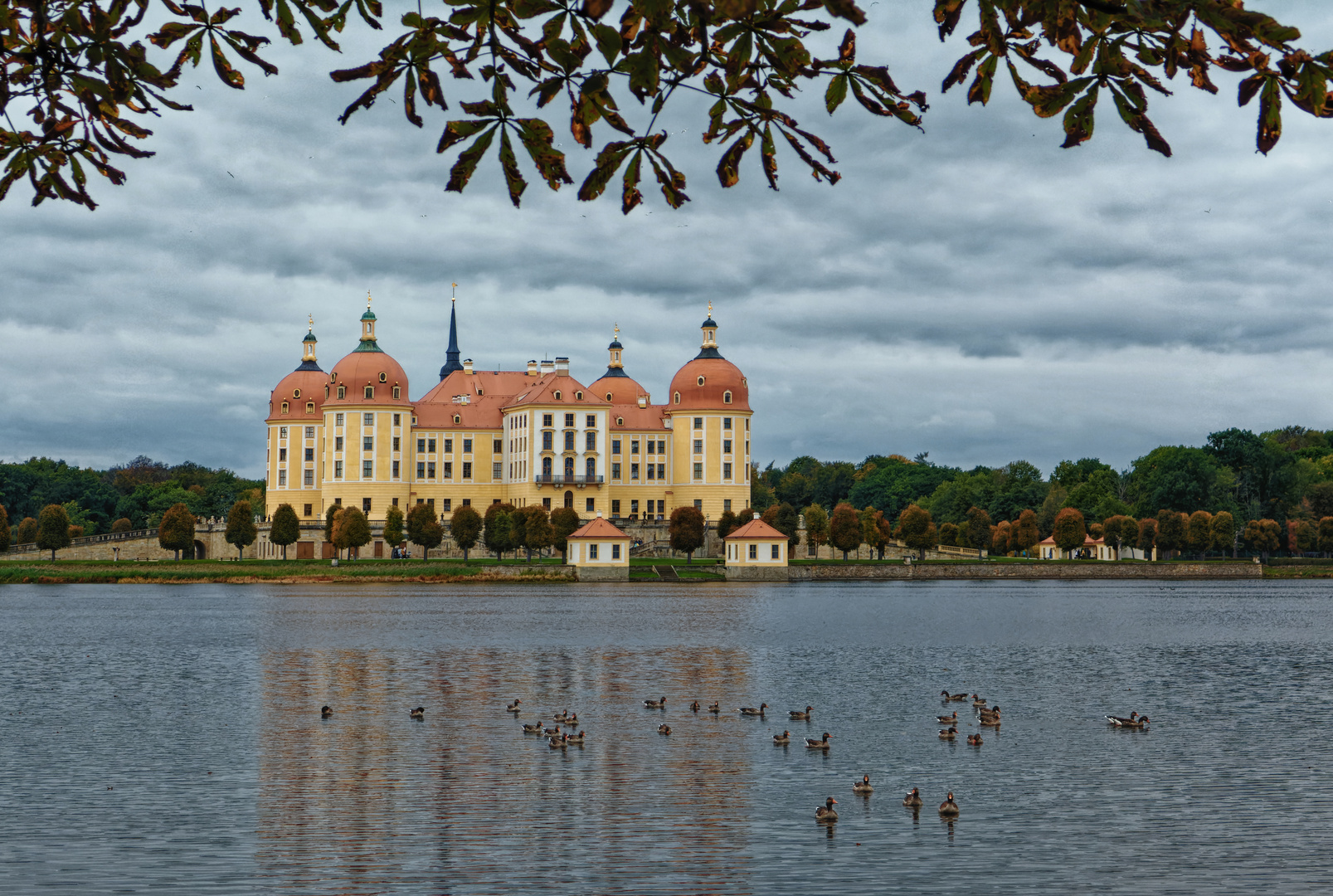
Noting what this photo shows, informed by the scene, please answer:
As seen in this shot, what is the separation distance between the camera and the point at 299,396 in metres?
119

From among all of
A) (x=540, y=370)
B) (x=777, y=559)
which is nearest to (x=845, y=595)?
(x=777, y=559)

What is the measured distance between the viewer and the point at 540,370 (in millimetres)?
123562

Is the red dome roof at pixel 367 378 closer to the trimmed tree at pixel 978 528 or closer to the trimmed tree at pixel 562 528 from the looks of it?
the trimmed tree at pixel 562 528

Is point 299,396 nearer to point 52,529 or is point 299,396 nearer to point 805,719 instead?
point 52,529

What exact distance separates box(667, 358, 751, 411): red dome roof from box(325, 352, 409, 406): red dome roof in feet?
73.3

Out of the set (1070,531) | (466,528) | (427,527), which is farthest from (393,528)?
(1070,531)

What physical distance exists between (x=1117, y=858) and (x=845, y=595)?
216ft

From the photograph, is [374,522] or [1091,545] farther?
[1091,545]

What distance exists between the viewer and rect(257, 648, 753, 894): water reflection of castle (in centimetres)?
1436

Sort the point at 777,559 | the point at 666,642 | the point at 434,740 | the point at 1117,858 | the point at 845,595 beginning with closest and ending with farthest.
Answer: the point at 1117,858 → the point at 434,740 → the point at 666,642 → the point at 845,595 → the point at 777,559

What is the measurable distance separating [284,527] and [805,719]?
8151 cm

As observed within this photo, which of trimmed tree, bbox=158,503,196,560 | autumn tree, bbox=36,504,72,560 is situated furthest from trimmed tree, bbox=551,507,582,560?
autumn tree, bbox=36,504,72,560

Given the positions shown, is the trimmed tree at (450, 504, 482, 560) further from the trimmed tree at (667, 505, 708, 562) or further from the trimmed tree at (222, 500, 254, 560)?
the trimmed tree at (222, 500, 254, 560)

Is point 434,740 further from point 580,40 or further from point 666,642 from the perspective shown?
point 666,642
